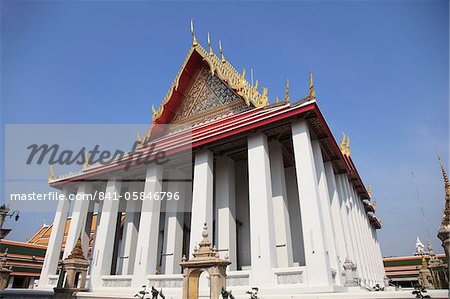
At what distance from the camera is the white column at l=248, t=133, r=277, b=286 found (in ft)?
29.5

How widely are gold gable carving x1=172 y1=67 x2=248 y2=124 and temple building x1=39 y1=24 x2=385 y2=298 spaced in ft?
0.20

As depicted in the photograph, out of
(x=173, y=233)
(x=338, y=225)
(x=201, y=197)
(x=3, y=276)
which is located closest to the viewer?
(x=201, y=197)

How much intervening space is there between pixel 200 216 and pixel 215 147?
2987 mm

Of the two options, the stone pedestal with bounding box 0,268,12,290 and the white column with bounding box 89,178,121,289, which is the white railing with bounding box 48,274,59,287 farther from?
the white column with bounding box 89,178,121,289

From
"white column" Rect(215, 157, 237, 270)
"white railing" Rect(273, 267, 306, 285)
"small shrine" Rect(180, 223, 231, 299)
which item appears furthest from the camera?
"white column" Rect(215, 157, 237, 270)

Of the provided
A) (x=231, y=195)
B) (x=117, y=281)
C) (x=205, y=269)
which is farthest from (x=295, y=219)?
(x=117, y=281)

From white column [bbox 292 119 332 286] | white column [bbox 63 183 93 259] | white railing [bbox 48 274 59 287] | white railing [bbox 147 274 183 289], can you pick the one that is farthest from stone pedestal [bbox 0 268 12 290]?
white column [bbox 292 119 332 286]

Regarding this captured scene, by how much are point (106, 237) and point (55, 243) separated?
4.00 metres

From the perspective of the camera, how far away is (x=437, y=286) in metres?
10.5

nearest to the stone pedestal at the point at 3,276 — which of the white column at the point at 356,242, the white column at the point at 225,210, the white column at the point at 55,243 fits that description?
the white column at the point at 55,243

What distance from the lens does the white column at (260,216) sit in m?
9.00

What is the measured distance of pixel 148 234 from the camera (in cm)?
1190

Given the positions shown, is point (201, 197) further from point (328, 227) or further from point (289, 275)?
point (328, 227)

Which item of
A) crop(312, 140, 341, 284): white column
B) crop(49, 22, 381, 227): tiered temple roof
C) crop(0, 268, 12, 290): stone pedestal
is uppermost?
crop(49, 22, 381, 227): tiered temple roof
